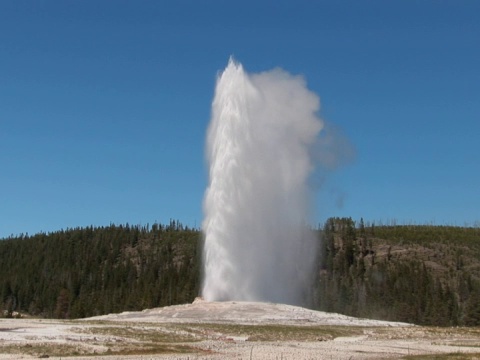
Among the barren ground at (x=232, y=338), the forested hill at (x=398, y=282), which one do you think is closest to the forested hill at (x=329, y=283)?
the forested hill at (x=398, y=282)

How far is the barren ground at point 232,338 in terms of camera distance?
29.4 metres

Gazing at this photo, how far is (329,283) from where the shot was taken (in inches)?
5423

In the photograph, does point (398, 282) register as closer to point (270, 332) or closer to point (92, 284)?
point (92, 284)

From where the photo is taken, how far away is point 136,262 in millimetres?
198000

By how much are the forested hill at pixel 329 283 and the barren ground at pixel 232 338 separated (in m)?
56.8

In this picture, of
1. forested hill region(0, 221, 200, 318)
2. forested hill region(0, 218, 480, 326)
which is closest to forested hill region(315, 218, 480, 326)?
forested hill region(0, 218, 480, 326)

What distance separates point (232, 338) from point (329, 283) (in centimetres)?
10110

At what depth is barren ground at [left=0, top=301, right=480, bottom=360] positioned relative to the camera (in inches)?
1157

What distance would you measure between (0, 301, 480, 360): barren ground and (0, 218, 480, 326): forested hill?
186 feet

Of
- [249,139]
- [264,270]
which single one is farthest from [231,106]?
[264,270]

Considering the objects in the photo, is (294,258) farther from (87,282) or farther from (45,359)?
(87,282)

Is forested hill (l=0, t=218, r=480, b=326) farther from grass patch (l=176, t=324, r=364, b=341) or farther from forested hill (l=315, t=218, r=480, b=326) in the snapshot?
grass patch (l=176, t=324, r=364, b=341)

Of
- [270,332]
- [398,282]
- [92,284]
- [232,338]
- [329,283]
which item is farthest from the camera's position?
[92,284]

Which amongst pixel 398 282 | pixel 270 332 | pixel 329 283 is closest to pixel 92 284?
pixel 329 283
